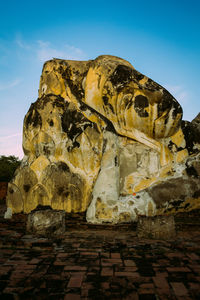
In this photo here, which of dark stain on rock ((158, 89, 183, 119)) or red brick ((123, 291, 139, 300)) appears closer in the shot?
red brick ((123, 291, 139, 300))

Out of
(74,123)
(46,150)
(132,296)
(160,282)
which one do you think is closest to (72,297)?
(132,296)

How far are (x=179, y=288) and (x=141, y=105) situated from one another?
3.21m

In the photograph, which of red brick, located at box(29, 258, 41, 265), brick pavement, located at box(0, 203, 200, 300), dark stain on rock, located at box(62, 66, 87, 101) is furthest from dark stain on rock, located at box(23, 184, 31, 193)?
dark stain on rock, located at box(62, 66, 87, 101)

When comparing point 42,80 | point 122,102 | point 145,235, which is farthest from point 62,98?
point 145,235

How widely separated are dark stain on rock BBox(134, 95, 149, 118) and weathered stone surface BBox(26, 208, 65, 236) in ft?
7.54

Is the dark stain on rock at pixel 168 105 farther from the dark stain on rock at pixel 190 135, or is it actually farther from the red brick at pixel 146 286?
the red brick at pixel 146 286

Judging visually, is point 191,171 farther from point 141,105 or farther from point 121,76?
point 121,76

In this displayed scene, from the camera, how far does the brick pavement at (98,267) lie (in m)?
1.56

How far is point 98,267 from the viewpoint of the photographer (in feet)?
6.51

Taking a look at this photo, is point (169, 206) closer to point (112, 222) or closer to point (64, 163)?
point (112, 222)

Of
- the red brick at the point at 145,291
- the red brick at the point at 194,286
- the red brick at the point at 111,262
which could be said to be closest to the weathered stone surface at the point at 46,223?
the red brick at the point at 111,262

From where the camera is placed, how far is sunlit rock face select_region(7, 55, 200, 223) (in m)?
3.84

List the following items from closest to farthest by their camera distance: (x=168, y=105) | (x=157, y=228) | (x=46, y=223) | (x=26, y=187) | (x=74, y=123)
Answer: (x=157, y=228) → (x=46, y=223) → (x=26, y=187) → (x=74, y=123) → (x=168, y=105)

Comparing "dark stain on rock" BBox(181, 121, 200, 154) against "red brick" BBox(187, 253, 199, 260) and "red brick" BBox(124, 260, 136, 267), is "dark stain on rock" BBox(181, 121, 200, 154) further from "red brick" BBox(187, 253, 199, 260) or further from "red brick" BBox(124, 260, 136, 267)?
"red brick" BBox(124, 260, 136, 267)
